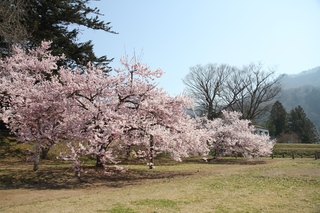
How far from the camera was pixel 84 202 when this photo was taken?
7145mm

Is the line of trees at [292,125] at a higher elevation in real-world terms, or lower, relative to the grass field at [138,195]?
higher

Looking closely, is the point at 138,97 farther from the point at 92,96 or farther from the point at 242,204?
the point at 242,204

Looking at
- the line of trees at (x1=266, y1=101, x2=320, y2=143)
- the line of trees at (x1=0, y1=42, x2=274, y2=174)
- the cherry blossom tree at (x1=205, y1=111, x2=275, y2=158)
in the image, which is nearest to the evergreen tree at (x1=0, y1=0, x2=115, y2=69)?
the line of trees at (x1=0, y1=42, x2=274, y2=174)

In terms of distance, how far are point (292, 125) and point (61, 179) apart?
57.7m

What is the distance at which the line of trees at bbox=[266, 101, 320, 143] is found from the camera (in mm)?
56562

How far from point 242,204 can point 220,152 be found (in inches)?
767

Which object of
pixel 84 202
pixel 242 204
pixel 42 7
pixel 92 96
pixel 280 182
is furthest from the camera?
pixel 42 7

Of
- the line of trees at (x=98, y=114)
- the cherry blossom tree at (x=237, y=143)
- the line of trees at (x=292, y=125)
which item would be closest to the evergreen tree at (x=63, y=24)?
the line of trees at (x=98, y=114)

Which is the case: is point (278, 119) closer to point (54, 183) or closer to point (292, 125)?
point (292, 125)

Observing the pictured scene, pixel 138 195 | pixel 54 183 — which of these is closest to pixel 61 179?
pixel 54 183

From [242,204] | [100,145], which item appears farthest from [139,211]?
[100,145]

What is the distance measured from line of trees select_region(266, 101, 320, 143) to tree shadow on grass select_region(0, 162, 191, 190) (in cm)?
5051

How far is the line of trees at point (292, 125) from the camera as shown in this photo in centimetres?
5656

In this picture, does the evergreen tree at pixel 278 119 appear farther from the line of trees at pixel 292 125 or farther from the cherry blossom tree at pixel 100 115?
the cherry blossom tree at pixel 100 115
